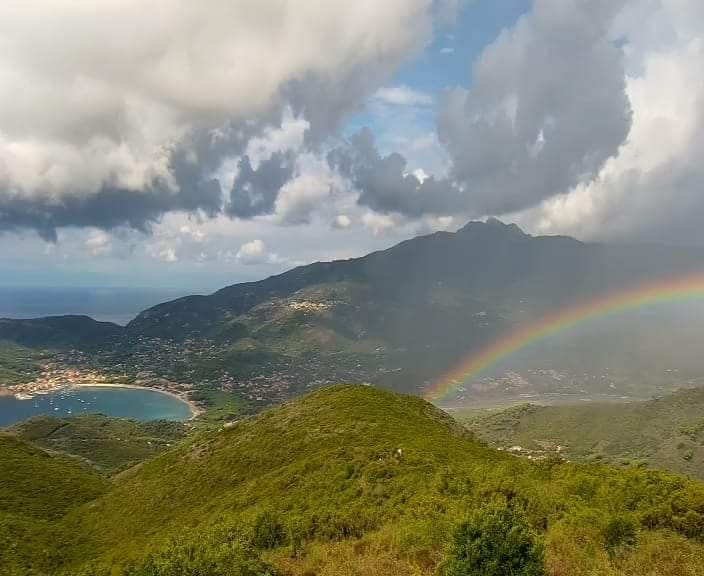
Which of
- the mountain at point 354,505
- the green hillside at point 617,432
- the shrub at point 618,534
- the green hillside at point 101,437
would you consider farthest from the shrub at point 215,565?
the green hillside at point 101,437

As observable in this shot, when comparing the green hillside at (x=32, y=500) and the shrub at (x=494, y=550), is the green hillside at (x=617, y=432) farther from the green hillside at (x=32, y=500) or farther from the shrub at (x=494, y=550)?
the green hillside at (x=32, y=500)

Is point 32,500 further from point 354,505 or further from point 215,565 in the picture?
point 215,565

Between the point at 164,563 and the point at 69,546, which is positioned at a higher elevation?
the point at 164,563

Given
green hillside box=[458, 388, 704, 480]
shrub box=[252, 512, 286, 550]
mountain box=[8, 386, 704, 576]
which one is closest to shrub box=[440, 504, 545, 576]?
mountain box=[8, 386, 704, 576]

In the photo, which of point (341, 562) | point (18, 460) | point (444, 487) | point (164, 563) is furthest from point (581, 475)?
point (18, 460)

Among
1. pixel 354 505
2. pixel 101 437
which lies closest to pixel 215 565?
pixel 354 505

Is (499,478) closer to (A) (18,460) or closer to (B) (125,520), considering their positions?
(B) (125,520)
